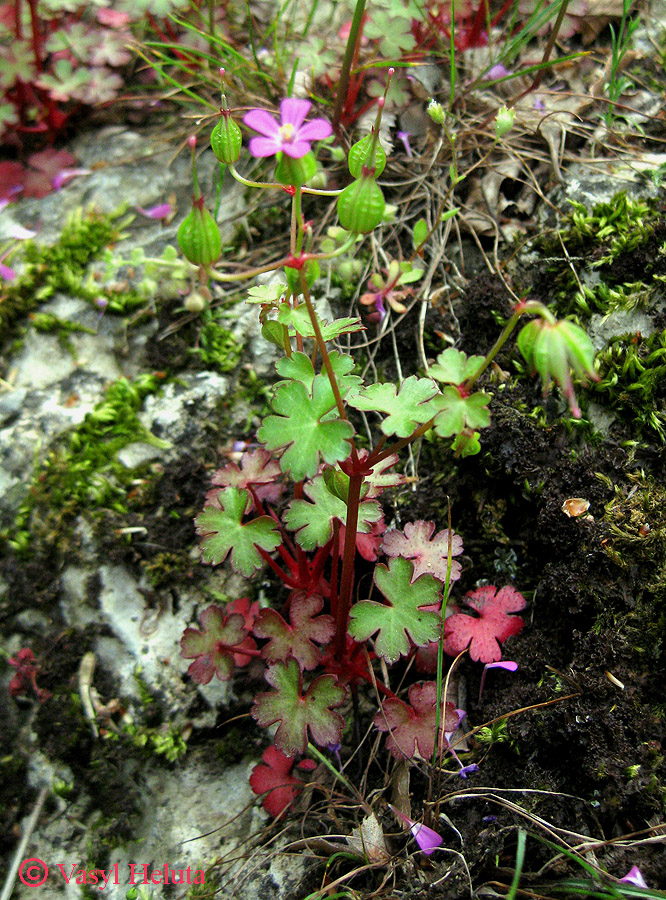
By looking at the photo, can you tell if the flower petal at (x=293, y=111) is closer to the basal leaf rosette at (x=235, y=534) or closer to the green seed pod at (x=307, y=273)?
the green seed pod at (x=307, y=273)

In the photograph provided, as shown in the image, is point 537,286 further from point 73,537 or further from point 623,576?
point 73,537

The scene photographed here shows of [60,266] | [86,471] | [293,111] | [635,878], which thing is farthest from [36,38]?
[635,878]

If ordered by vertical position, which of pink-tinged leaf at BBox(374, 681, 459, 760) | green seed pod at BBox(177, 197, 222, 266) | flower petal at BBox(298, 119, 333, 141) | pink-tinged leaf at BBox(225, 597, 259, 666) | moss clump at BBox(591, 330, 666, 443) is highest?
flower petal at BBox(298, 119, 333, 141)

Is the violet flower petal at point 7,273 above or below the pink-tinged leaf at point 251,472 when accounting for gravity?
above

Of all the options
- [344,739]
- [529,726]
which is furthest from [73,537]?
[529,726]

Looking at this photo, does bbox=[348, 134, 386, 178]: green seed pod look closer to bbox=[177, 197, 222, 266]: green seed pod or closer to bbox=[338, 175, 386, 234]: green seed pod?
bbox=[338, 175, 386, 234]: green seed pod

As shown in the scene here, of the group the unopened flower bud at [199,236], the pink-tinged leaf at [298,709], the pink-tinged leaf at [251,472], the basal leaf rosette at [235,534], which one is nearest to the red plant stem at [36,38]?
the unopened flower bud at [199,236]

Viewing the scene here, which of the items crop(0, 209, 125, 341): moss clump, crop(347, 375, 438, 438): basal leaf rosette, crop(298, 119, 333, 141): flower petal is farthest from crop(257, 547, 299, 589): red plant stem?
crop(0, 209, 125, 341): moss clump
